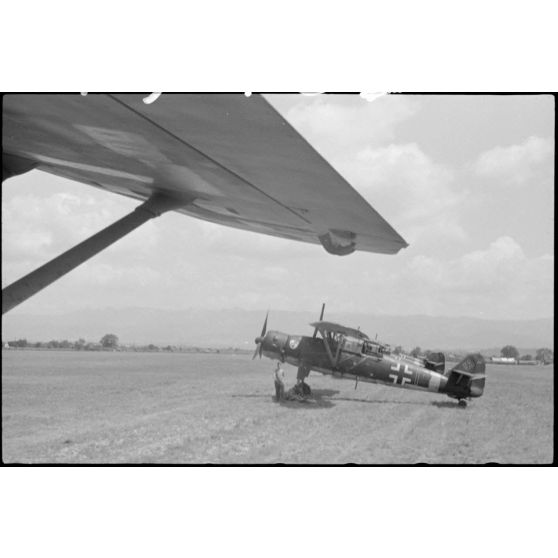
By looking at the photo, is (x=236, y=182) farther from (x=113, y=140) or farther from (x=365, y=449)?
(x=365, y=449)

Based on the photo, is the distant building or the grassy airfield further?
the distant building

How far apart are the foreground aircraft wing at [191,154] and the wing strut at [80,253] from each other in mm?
113

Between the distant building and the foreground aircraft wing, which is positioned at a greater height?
the foreground aircraft wing

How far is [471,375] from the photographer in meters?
7.21

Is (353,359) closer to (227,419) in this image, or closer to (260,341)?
(260,341)

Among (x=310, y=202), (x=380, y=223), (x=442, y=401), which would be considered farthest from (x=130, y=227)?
(x=442, y=401)

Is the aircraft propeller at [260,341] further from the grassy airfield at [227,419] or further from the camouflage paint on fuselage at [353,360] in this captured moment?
the grassy airfield at [227,419]

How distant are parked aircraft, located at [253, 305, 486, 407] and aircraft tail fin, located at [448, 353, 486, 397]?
41 centimetres

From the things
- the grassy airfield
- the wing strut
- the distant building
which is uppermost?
the wing strut

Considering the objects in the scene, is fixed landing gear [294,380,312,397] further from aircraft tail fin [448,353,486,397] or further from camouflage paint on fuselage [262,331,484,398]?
aircraft tail fin [448,353,486,397]

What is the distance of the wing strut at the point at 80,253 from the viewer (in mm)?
3605

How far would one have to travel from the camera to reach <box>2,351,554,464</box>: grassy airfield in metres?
5.50

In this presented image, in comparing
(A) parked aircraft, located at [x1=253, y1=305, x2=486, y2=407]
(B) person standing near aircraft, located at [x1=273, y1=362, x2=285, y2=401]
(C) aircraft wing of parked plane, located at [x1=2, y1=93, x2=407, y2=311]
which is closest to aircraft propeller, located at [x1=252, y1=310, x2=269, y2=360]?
(A) parked aircraft, located at [x1=253, y1=305, x2=486, y2=407]

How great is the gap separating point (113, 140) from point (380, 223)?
96.3 inches
